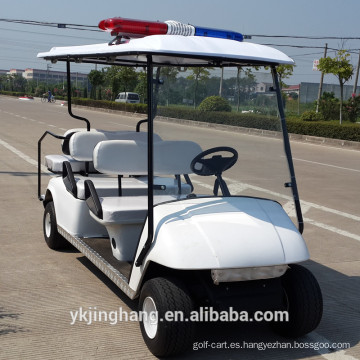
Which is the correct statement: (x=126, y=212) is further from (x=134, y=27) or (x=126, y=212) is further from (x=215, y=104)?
(x=134, y=27)

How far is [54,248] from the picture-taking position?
586 cm

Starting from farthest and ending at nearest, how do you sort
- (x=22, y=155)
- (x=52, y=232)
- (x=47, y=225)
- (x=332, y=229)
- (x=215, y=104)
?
1. (x=22, y=155)
2. (x=332, y=229)
3. (x=47, y=225)
4. (x=52, y=232)
5. (x=215, y=104)

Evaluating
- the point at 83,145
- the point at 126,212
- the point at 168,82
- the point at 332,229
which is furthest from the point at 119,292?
the point at 332,229

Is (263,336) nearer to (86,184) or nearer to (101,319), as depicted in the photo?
(101,319)

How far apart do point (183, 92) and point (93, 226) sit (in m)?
1.38

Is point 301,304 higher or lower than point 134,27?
lower

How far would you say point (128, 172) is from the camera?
509 cm

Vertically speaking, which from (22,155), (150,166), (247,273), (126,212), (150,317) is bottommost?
(22,155)

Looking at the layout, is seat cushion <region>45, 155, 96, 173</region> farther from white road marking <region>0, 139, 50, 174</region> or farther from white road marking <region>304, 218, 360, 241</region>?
white road marking <region>0, 139, 50, 174</region>

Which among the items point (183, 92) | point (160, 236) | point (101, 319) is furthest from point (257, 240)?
point (183, 92)

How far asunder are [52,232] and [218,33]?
8.37 ft

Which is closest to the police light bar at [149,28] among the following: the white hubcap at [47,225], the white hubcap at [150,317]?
the white hubcap at [150,317]

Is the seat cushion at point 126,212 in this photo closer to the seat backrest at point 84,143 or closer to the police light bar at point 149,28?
the police light bar at point 149,28

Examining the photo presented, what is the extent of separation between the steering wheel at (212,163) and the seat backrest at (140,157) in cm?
30
